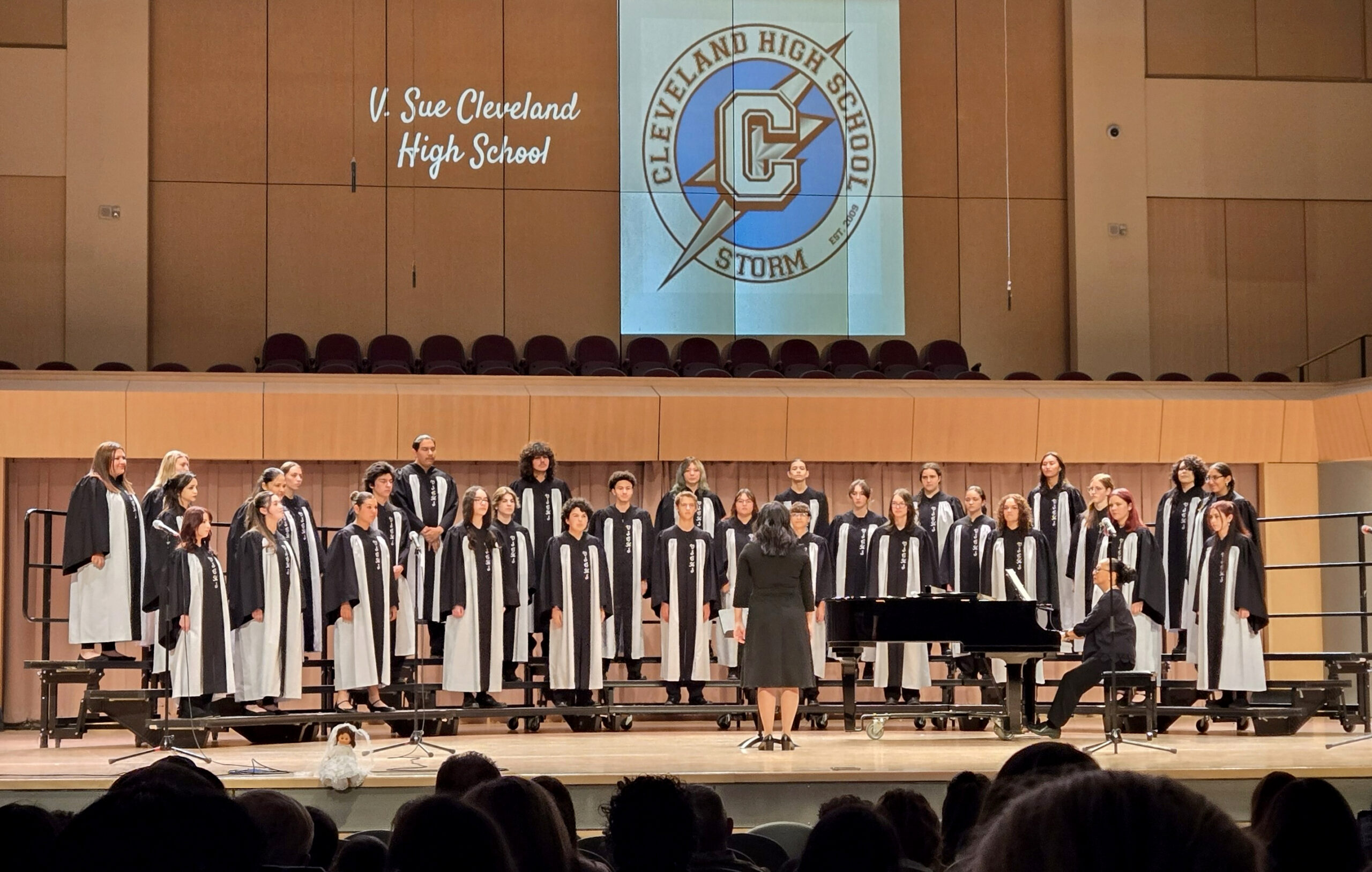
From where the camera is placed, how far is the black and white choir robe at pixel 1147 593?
934cm

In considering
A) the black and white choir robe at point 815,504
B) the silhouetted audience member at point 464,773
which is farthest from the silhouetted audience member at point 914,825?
the black and white choir robe at point 815,504

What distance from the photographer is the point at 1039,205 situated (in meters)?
14.2

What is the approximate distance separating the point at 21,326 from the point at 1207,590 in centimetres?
967

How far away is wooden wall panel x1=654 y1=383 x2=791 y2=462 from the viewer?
36.8 feet

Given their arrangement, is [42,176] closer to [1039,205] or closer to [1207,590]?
[1039,205]

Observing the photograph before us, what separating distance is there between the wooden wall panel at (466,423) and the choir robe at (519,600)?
1.58 metres

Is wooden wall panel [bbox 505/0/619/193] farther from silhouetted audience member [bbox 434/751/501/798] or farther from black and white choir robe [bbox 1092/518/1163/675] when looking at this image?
silhouetted audience member [bbox 434/751/501/798]

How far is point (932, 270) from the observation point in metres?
14.0

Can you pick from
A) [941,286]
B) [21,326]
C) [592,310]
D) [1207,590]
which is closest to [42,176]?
[21,326]

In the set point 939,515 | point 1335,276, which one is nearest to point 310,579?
point 939,515

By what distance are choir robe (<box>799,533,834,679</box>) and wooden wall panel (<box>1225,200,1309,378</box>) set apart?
626cm

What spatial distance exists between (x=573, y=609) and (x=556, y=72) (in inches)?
248

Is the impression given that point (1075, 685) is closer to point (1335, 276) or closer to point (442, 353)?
point (442, 353)

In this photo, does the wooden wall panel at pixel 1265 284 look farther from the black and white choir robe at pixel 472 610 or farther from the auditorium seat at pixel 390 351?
the black and white choir robe at pixel 472 610
